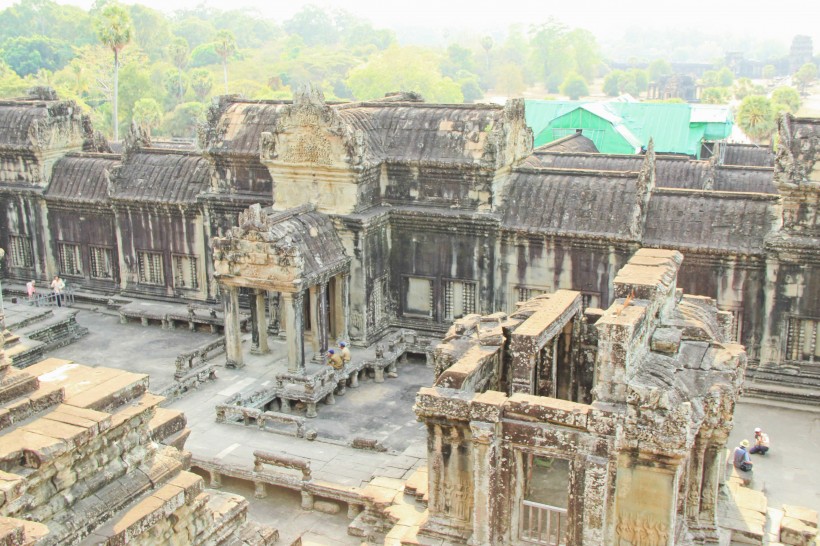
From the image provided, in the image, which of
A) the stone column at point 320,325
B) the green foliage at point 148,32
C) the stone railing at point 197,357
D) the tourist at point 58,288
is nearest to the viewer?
the stone column at point 320,325

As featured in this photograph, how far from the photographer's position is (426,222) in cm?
2927

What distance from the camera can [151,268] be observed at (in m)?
34.4

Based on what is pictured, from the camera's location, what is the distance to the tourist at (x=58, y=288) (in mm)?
34531

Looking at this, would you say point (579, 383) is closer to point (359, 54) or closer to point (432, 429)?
point (432, 429)

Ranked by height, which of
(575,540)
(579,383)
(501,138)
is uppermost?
(501,138)

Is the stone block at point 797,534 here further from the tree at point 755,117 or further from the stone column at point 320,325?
the tree at point 755,117

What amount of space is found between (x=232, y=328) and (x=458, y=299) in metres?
7.52

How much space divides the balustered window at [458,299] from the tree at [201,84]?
90.2m

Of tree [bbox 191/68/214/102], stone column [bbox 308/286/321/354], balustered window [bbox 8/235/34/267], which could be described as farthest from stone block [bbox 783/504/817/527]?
tree [bbox 191/68/214/102]

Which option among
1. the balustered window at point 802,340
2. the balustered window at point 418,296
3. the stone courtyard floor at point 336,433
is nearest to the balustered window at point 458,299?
the balustered window at point 418,296

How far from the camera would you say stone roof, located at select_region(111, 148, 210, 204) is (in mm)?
33125

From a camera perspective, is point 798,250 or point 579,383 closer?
point 579,383

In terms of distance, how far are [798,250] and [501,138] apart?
9.38 meters

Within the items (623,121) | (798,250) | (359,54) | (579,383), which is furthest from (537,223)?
(359,54)
